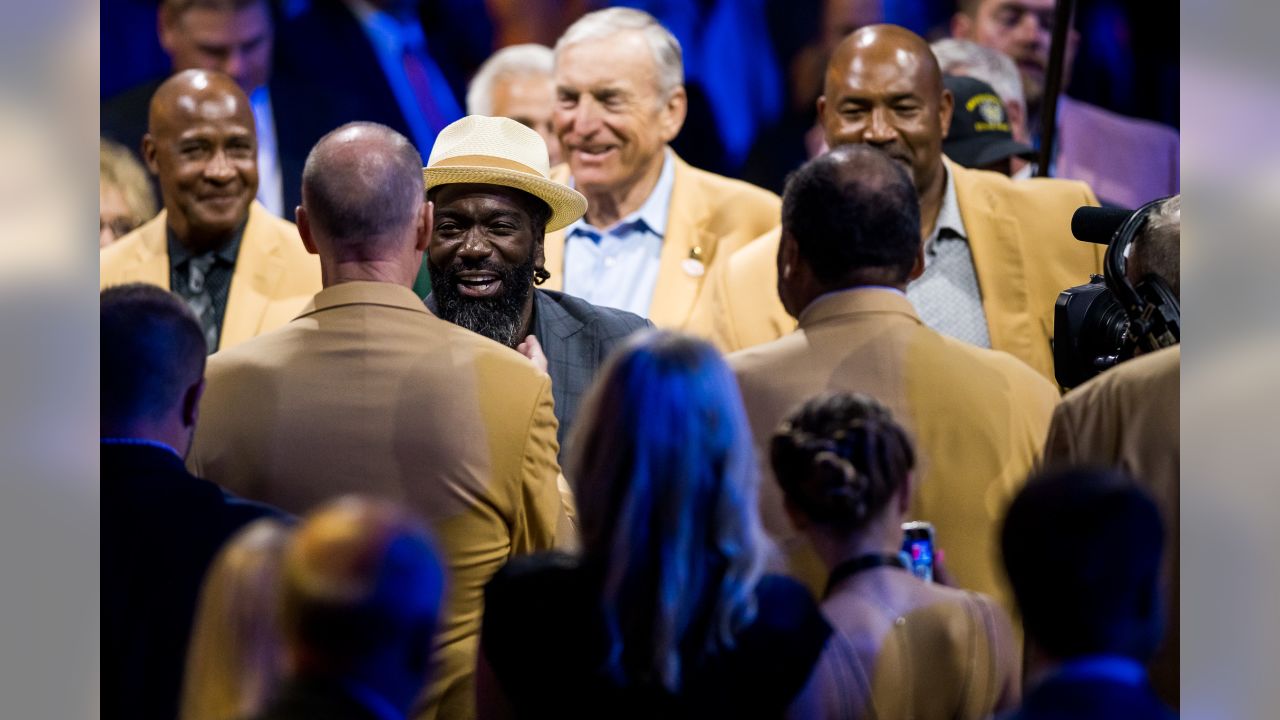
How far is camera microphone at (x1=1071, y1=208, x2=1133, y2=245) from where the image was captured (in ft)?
10.1

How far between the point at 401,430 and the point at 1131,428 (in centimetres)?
112

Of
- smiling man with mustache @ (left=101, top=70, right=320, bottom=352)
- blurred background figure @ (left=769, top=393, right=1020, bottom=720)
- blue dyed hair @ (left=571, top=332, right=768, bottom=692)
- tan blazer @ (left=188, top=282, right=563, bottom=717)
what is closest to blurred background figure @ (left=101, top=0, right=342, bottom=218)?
smiling man with mustache @ (left=101, top=70, right=320, bottom=352)

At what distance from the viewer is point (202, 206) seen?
4617 millimetres

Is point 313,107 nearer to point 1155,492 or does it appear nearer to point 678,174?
point 678,174

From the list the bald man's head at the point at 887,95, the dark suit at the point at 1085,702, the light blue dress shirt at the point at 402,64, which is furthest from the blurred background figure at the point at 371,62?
the dark suit at the point at 1085,702

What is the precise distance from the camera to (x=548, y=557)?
2.14 m

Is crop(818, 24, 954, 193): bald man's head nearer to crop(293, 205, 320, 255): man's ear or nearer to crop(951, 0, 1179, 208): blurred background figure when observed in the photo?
crop(951, 0, 1179, 208): blurred background figure

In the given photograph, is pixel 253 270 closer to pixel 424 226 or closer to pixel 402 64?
pixel 402 64

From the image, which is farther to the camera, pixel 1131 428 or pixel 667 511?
pixel 1131 428

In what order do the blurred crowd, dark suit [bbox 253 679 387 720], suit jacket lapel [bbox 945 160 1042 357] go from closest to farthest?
1. dark suit [bbox 253 679 387 720]
2. the blurred crowd
3. suit jacket lapel [bbox 945 160 1042 357]

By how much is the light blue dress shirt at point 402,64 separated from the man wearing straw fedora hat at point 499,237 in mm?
2075

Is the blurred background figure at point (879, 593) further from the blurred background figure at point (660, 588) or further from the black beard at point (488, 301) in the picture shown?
the black beard at point (488, 301)

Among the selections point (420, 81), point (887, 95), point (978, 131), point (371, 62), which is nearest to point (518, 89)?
point (420, 81)

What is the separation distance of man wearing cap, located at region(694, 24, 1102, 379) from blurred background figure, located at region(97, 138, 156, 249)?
6.27 feet
